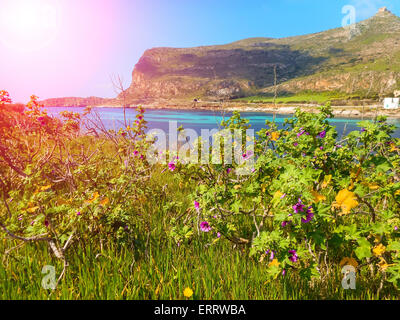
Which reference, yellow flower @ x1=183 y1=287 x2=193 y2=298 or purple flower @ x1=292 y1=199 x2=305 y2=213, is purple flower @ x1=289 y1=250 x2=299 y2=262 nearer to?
purple flower @ x1=292 y1=199 x2=305 y2=213

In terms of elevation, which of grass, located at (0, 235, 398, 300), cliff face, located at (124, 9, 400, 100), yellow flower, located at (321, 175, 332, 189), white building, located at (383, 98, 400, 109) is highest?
cliff face, located at (124, 9, 400, 100)

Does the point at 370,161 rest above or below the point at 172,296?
above

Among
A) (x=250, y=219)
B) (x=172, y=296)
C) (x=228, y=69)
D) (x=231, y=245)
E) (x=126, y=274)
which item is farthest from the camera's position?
(x=228, y=69)

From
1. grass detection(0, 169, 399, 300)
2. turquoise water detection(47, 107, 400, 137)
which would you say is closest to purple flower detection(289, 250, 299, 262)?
grass detection(0, 169, 399, 300)

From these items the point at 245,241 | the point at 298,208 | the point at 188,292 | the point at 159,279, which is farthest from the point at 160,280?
the point at 298,208

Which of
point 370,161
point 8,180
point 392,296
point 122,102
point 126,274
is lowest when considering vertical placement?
point 392,296

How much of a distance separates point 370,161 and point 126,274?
215 cm

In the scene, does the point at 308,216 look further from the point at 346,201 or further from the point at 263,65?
the point at 263,65

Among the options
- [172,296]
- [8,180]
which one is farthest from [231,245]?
[8,180]

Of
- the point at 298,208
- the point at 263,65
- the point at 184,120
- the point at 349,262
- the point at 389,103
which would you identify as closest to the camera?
the point at 298,208

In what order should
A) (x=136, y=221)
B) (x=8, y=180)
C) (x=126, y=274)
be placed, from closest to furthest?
(x=126, y=274), (x=136, y=221), (x=8, y=180)

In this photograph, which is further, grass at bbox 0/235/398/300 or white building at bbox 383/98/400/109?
white building at bbox 383/98/400/109

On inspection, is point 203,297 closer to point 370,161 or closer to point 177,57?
point 370,161

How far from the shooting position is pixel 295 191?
130cm
